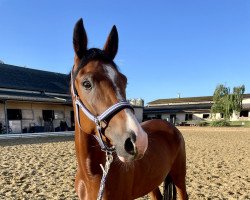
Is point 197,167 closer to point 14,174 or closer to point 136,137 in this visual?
point 14,174

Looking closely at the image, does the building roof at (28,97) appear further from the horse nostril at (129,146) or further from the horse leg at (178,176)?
the horse nostril at (129,146)

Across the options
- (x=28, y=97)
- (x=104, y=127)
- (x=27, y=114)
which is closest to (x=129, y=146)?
(x=104, y=127)

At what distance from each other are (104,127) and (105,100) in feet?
0.61

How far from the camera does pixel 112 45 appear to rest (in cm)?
219

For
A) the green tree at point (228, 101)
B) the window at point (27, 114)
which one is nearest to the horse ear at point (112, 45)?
the window at point (27, 114)

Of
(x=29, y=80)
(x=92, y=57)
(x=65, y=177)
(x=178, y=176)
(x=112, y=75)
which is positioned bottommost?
(x=65, y=177)

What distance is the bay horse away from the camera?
5.54 ft

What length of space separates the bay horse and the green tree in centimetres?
4364

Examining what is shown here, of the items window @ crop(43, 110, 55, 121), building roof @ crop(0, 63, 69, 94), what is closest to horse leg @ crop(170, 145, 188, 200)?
building roof @ crop(0, 63, 69, 94)

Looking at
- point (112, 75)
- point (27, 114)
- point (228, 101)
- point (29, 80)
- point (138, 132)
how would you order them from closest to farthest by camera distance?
point (138, 132) → point (112, 75) → point (27, 114) → point (29, 80) → point (228, 101)

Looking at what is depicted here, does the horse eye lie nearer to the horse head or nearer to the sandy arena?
the horse head

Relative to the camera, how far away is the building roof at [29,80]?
23453 mm

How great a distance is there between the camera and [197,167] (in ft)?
26.9

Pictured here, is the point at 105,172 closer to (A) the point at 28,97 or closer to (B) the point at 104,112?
(B) the point at 104,112
